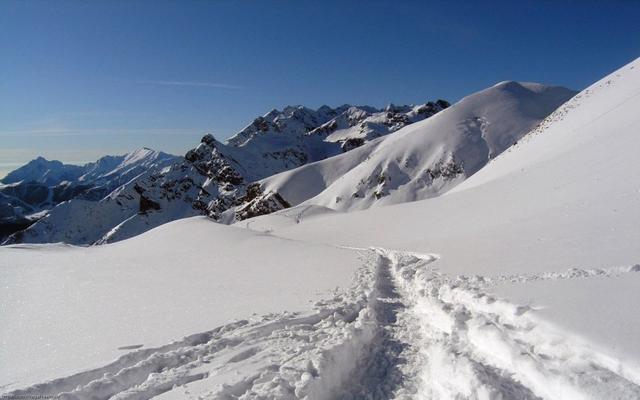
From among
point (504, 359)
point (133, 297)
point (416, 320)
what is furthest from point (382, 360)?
point (133, 297)

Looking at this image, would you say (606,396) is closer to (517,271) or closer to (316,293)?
(517,271)

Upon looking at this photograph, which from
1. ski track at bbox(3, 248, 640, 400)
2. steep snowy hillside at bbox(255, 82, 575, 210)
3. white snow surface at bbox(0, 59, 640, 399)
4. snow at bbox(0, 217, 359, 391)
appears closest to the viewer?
ski track at bbox(3, 248, 640, 400)

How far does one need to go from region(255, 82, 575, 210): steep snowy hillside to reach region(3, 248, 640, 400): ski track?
93.4 m

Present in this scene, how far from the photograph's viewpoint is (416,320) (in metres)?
8.52

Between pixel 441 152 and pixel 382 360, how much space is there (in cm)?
11333

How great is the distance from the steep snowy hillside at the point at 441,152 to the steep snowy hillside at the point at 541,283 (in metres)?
81.5

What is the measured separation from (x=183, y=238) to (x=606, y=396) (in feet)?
104

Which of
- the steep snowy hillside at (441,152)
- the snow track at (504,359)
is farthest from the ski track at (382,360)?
the steep snowy hillside at (441,152)

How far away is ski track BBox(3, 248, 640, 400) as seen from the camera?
16.1ft

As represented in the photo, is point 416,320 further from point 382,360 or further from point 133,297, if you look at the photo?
point 133,297

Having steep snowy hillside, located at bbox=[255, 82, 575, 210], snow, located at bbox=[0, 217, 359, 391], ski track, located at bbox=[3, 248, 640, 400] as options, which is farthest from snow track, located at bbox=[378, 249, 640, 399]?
steep snowy hillside, located at bbox=[255, 82, 575, 210]

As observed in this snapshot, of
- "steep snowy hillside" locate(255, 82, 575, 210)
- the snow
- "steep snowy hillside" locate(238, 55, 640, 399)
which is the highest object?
"steep snowy hillside" locate(255, 82, 575, 210)

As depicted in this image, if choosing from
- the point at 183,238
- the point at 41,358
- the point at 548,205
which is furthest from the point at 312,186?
the point at 41,358

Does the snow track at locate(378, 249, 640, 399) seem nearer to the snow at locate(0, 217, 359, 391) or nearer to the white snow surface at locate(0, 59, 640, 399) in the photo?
Result: the white snow surface at locate(0, 59, 640, 399)
